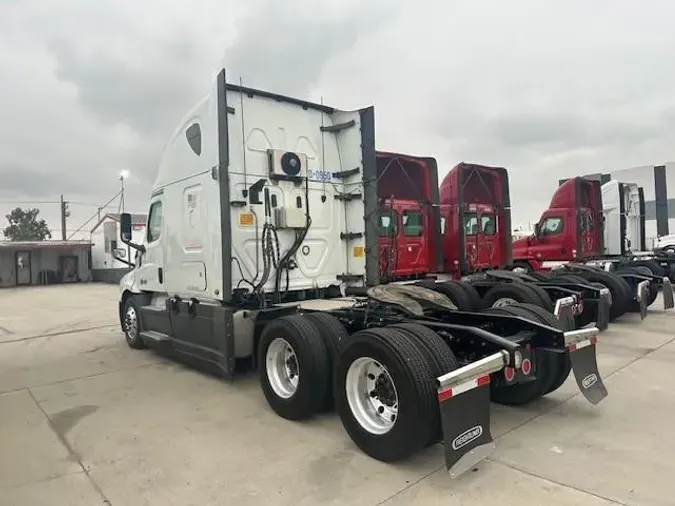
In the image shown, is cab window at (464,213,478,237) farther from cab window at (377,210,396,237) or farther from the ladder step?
the ladder step

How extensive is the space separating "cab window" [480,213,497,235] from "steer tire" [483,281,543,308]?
477 centimetres

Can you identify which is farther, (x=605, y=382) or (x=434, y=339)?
(x=605, y=382)

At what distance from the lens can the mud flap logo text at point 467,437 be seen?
3.17m

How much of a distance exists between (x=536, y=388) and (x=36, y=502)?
395 cm

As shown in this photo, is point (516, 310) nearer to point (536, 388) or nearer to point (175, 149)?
point (536, 388)

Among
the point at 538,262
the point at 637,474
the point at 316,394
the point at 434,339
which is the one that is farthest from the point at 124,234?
the point at 538,262

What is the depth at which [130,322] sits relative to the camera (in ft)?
27.2

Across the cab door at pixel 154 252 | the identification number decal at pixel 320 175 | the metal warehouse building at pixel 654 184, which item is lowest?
the cab door at pixel 154 252

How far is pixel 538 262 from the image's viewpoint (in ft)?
46.4

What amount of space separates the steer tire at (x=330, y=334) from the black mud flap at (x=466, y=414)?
140 centimetres

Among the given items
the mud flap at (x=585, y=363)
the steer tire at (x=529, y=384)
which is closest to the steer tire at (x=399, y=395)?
the steer tire at (x=529, y=384)

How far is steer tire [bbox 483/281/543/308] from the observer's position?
688cm

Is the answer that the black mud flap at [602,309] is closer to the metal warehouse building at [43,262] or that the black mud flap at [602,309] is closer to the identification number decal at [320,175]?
the identification number decal at [320,175]

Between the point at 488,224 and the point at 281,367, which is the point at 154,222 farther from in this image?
the point at 488,224
